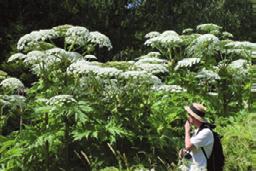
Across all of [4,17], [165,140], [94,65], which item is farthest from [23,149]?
[4,17]

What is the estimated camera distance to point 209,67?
9.97 meters

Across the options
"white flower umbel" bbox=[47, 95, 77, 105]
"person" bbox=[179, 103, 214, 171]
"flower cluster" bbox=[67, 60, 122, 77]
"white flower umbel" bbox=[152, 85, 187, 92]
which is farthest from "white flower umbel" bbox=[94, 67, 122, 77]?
"person" bbox=[179, 103, 214, 171]

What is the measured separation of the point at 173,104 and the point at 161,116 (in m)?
0.64

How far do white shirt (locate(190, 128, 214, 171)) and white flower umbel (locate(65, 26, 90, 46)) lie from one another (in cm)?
245

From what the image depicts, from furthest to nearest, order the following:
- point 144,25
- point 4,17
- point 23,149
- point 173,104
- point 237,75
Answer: point 144,25 → point 4,17 → point 237,75 → point 173,104 → point 23,149

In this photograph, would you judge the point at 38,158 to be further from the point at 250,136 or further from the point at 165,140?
the point at 250,136

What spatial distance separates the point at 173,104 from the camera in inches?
351

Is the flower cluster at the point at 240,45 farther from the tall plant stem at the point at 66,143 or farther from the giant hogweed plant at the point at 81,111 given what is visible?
the tall plant stem at the point at 66,143

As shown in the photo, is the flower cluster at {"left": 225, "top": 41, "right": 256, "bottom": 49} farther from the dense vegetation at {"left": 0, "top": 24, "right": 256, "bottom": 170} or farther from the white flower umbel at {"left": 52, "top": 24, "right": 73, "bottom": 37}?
the white flower umbel at {"left": 52, "top": 24, "right": 73, "bottom": 37}

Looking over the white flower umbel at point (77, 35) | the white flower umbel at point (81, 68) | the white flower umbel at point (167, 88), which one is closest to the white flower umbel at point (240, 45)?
the white flower umbel at point (167, 88)

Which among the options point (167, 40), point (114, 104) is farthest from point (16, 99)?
point (167, 40)

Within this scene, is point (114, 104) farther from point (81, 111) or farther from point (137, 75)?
point (137, 75)

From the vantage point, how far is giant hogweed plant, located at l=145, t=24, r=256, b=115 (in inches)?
370

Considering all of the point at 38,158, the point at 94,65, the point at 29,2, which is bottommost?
the point at 38,158
